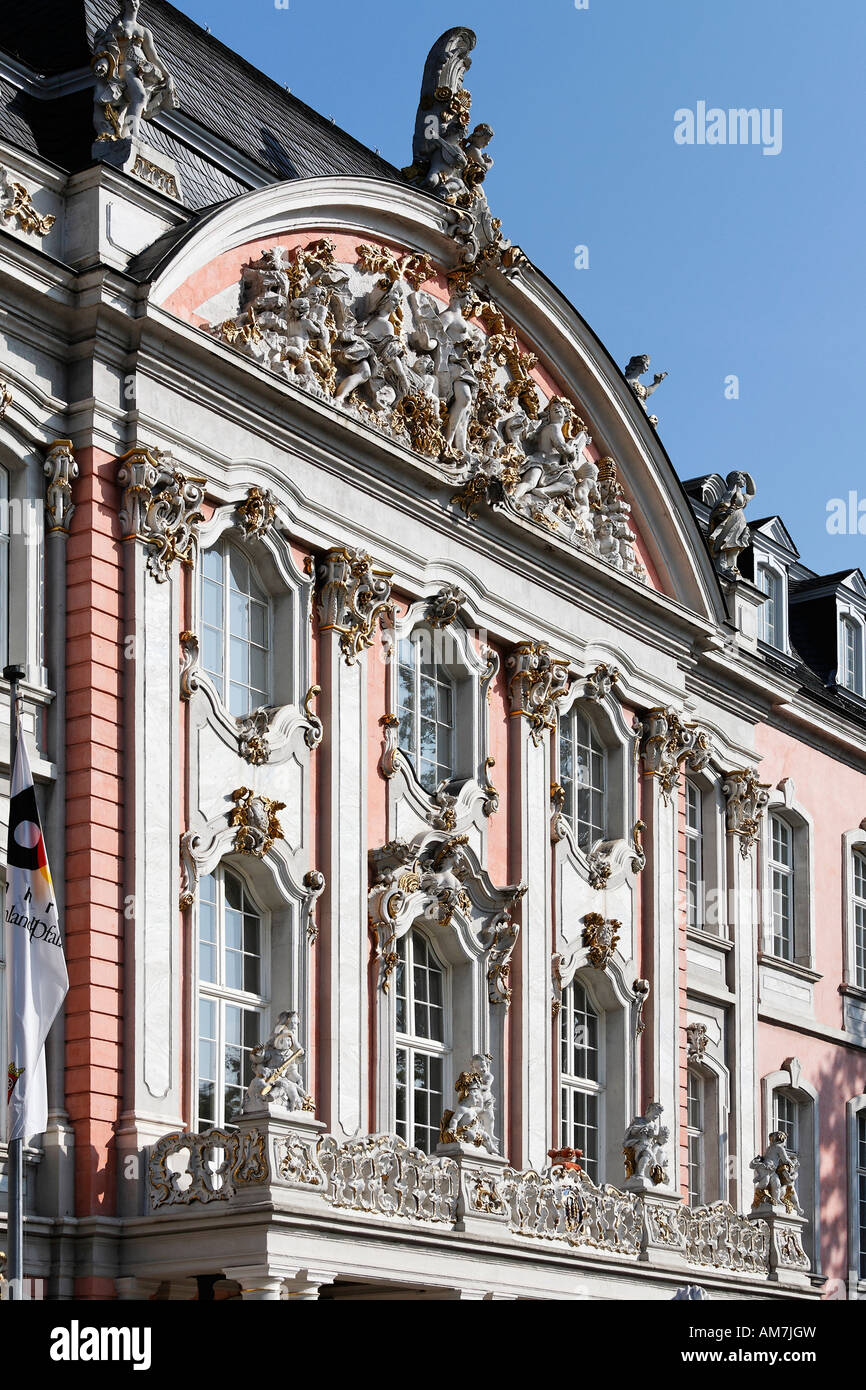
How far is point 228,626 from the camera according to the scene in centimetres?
2412

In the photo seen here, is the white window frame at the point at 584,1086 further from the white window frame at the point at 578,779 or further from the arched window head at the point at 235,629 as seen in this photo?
the arched window head at the point at 235,629

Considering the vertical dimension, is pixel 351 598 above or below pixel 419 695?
above

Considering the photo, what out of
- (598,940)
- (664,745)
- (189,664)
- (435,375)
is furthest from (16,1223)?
(664,745)

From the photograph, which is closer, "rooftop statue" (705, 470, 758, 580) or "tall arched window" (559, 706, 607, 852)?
"tall arched window" (559, 706, 607, 852)

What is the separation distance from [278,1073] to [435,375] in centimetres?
947

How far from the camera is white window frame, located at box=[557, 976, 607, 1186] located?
2795 centimetres

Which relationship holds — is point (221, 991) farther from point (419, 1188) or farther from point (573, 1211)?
point (573, 1211)

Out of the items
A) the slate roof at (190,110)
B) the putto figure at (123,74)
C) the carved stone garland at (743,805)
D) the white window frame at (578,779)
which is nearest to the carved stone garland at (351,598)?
the slate roof at (190,110)

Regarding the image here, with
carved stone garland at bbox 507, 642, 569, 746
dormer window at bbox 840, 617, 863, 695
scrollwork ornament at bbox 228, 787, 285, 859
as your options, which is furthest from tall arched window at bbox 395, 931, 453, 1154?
dormer window at bbox 840, 617, 863, 695

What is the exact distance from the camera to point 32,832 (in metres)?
18.8

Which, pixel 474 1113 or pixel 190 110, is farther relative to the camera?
pixel 190 110

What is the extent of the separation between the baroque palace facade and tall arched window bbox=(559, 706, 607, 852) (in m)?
0.07

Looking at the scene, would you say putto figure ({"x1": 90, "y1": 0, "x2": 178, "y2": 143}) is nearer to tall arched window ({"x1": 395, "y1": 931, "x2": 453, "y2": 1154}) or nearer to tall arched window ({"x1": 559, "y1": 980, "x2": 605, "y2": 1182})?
tall arched window ({"x1": 395, "y1": 931, "x2": 453, "y2": 1154})

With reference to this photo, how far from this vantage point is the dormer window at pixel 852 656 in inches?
1529
